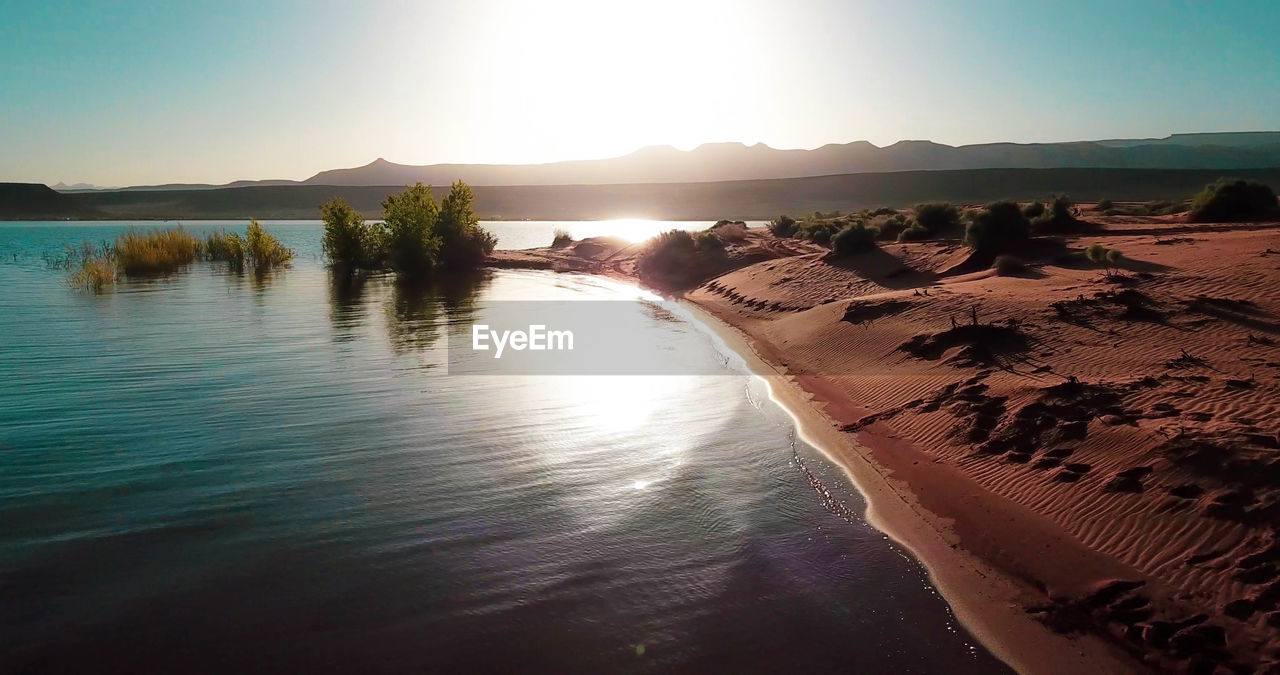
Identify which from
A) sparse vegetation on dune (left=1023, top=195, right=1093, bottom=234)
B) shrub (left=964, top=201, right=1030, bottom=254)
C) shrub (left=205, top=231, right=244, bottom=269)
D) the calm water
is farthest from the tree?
sparse vegetation on dune (left=1023, top=195, right=1093, bottom=234)

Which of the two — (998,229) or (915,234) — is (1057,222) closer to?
(915,234)

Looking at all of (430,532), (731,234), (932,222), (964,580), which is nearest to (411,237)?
(731,234)

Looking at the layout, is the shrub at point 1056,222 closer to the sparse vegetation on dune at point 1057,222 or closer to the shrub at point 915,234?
the sparse vegetation on dune at point 1057,222

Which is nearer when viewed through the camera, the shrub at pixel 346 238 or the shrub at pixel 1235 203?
the shrub at pixel 1235 203

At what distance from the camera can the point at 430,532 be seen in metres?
8.13

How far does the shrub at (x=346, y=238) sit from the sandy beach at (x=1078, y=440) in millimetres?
31208

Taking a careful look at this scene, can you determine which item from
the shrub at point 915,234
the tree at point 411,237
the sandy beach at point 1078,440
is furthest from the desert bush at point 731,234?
the sandy beach at point 1078,440

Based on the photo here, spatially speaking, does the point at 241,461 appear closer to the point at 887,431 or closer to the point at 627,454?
the point at 627,454

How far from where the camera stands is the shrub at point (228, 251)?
1728 inches

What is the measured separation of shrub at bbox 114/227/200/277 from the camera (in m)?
39.1

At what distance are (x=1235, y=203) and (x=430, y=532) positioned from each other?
3293 cm

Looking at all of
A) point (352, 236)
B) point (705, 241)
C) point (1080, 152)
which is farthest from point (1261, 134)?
point (352, 236)

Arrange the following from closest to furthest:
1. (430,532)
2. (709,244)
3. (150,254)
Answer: (430,532), (150,254), (709,244)

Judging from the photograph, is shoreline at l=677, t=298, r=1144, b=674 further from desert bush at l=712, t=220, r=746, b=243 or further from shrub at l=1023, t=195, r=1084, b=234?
desert bush at l=712, t=220, r=746, b=243
